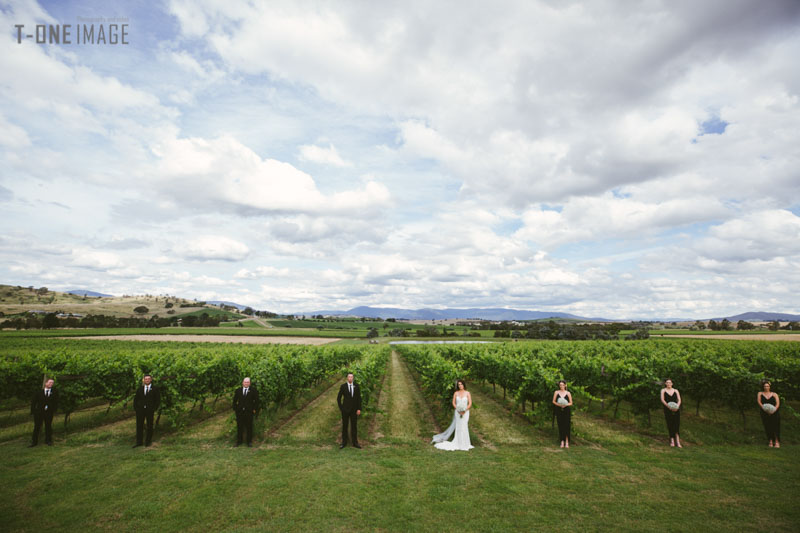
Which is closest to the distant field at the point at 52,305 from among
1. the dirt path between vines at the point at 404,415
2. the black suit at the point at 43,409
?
the black suit at the point at 43,409

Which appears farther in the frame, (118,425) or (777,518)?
(118,425)

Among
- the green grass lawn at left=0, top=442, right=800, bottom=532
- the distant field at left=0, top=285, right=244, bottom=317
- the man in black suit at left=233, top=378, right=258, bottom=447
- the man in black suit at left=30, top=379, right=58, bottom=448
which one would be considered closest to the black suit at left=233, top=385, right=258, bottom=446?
the man in black suit at left=233, top=378, right=258, bottom=447

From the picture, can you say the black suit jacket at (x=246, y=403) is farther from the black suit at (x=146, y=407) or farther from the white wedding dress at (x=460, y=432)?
the white wedding dress at (x=460, y=432)

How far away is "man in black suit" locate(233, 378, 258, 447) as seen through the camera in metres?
11.7

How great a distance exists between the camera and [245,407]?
1177 centimetres

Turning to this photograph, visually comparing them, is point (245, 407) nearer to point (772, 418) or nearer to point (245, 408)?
point (245, 408)

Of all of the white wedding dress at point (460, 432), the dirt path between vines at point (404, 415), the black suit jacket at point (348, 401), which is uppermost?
the black suit jacket at point (348, 401)

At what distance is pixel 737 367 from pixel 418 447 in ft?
49.7

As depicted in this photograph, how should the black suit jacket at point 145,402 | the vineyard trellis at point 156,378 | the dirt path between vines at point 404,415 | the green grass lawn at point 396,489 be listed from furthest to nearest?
the vineyard trellis at point 156,378
the dirt path between vines at point 404,415
the black suit jacket at point 145,402
the green grass lawn at point 396,489

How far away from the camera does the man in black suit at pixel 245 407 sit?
1166 centimetres

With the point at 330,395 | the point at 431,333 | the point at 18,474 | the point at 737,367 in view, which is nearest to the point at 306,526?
the point at 18,474

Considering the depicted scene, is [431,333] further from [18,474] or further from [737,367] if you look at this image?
[18,474]

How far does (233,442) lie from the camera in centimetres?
1212

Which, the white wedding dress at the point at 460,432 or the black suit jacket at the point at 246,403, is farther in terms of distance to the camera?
the black suit jacket at the point at 246,403
